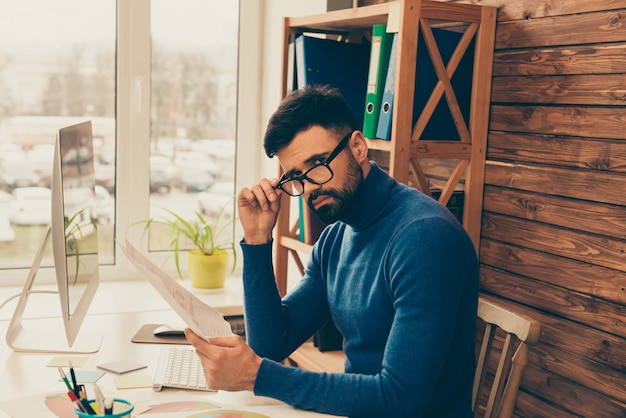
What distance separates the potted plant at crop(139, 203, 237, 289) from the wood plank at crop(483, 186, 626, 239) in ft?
3.78

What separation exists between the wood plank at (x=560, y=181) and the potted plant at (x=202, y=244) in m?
1.18

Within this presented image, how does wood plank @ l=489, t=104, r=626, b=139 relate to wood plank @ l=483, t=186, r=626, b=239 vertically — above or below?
above

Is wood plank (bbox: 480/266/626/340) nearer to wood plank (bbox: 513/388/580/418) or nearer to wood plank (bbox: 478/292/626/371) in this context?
wood plank (bbox: 478/292/626/371)

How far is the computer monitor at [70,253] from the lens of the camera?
157 cm

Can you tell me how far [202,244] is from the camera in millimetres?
2887

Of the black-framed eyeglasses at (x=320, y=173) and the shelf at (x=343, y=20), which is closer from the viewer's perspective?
the black-framed eyeglasses at (x=320, y=173)

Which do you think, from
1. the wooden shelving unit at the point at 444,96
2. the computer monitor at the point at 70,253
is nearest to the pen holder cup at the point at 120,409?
the computer monitor at the point at 70,253

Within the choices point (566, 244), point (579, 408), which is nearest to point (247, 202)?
point (566, 244)

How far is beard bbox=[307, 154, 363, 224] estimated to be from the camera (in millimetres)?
1614

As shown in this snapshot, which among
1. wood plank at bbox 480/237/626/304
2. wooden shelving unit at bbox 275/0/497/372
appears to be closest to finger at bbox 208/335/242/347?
wooden shelving unit at bbox 275/0/497/372

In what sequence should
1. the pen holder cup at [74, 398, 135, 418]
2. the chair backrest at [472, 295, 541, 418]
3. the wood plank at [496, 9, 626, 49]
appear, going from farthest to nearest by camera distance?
1. the wood plank at [496, 9, 626, 49]
2. the chair backrest at [472, 295, 541, 418]
3. the pen holder cup at [74, 398, 135, 418]

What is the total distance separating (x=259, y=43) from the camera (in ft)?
10.3

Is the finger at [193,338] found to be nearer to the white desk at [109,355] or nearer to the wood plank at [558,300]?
the white desk at [109,355]

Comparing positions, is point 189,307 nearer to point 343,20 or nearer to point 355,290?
point 355,290
